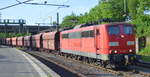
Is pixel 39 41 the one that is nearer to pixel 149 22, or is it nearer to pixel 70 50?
pixel 149 22

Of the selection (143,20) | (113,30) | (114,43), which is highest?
(143,20)

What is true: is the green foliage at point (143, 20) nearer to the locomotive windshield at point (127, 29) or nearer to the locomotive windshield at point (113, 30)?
the locomotive windshield at point (127, 29)

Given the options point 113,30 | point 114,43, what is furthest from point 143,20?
point 114,43

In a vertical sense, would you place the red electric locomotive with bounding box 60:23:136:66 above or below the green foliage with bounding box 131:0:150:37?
below

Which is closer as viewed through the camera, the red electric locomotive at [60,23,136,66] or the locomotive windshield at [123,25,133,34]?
the red electric locomotive at [60,23,136,66]

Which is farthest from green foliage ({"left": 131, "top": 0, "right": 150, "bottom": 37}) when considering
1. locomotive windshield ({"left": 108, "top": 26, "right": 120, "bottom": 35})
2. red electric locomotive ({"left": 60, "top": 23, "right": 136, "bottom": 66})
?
locomotive windshield ({"left": 108, "top": 26, "right": 120, "bottom": 35})

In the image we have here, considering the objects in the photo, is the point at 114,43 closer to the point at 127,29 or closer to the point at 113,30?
the point at 113,30

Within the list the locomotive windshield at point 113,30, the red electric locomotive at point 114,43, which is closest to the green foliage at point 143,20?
the red electric locomotive at point 114,43

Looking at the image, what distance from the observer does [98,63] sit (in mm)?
25094

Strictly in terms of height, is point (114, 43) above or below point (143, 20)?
below

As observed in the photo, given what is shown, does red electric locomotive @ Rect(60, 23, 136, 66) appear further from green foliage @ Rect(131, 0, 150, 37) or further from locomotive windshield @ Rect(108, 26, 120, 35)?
green foliage @ Rect(131, 0, 150, 37)

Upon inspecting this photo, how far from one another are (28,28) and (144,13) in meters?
91.1

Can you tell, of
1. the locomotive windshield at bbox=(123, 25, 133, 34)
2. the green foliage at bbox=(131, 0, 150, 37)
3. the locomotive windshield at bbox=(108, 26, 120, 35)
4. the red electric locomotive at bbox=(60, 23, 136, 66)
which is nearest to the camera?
the red electric locomotive at bbox=(60, 23, 136, 66)

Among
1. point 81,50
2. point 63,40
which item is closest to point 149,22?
point 63,40
